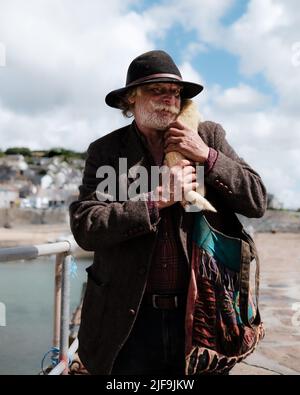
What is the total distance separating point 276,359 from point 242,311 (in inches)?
103

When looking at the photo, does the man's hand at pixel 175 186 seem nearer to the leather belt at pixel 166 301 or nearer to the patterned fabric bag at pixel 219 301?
the patterned fabric bag at pixel 219 301

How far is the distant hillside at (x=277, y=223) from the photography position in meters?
68.2

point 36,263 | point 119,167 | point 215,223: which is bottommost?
point 36,263

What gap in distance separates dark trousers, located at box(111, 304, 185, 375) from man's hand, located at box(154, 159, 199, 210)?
0.40 meters

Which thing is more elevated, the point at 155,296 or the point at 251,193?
the point at 251,193

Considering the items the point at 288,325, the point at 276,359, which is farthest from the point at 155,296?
the point at 288,325

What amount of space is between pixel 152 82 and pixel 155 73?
0.04 meters

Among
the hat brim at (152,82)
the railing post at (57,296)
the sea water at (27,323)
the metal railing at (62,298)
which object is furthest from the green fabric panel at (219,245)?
the sea water at (27,323)

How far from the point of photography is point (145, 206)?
185 centimetres

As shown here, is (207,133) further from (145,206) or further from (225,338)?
(225,338)

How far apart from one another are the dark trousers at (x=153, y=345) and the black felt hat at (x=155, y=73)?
801 millimetres

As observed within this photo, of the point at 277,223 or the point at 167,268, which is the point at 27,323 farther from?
the point at 277,223

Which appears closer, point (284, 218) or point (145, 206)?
point (145, 206)

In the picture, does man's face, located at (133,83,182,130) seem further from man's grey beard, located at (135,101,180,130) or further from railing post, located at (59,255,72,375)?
railing post, located at (59,255,72,375)
